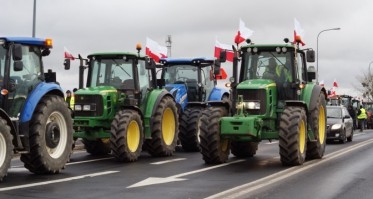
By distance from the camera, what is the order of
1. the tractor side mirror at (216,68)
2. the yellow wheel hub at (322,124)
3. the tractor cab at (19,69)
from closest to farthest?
1. the tractor cab at (19,69)
2. the yellow wheel hub at (322,124)
3. the tractor side mirror at (216,68)

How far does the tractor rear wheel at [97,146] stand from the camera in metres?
16.0

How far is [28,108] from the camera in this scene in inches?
417

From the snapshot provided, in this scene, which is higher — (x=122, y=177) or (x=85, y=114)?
(x=85, y=114)

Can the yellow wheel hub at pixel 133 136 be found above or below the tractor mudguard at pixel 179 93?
below

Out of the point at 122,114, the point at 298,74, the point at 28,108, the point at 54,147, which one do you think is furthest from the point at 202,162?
the point at 28,108

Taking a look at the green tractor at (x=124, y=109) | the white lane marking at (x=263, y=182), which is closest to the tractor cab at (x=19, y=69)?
the green tractor at (x=124, y=109)

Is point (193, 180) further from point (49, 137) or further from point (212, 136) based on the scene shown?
point (49, 137)

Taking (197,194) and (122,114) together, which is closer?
(197,194)

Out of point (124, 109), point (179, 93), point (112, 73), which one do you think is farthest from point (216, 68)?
point (124, 109)

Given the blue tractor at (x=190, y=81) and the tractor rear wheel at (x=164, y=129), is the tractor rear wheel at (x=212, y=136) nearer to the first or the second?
the tractor rear wheel at (x=164, y=129)

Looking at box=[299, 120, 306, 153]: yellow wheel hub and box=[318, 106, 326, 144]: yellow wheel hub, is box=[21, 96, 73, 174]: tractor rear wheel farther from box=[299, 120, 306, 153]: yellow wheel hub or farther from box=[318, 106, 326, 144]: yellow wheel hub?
box=[318, 106, 326, 144]: yellow wheel hub

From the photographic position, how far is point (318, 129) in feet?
48.0

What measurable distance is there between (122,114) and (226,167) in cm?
273

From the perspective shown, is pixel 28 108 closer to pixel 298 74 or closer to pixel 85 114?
pixel 85 114
